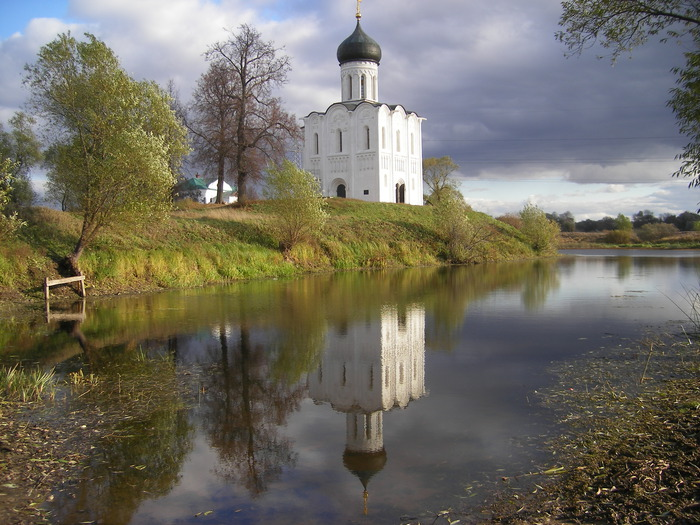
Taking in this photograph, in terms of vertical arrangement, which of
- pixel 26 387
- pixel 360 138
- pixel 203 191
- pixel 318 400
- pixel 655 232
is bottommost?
pixel 318 400

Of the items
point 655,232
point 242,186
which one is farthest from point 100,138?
point 655,232

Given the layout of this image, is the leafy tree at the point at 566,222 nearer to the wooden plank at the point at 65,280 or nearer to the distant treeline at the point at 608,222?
the distant treeline at the point at 608,222

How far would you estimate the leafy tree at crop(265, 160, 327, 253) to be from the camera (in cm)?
3086

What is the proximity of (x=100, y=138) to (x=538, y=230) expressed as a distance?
4201 cm

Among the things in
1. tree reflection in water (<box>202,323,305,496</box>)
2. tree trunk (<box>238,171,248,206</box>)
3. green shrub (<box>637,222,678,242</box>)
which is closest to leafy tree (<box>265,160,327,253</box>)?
tree trunk (<box>238,171,248,206</box>)

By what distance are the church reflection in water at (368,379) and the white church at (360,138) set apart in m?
37.6

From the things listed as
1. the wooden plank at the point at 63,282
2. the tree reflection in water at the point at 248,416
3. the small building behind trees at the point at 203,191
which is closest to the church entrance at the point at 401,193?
the small building behind trees at the point at 203,191

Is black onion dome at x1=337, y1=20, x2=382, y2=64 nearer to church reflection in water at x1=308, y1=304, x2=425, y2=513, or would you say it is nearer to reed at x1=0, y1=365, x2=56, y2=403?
church reflection in water at x1=308, y1=304, x2=425, y2=513

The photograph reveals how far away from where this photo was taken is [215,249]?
2752 cm

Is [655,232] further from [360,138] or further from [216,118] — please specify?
[216,118]

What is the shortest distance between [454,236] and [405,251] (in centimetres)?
477

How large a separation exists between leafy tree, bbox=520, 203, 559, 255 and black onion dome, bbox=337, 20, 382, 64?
66.5 feet

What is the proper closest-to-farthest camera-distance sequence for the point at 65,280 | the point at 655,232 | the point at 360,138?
the point at 65,280, the point at 360,138, the point at 655,232

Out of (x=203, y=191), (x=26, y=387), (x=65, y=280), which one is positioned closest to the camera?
(x=26, y=387)
